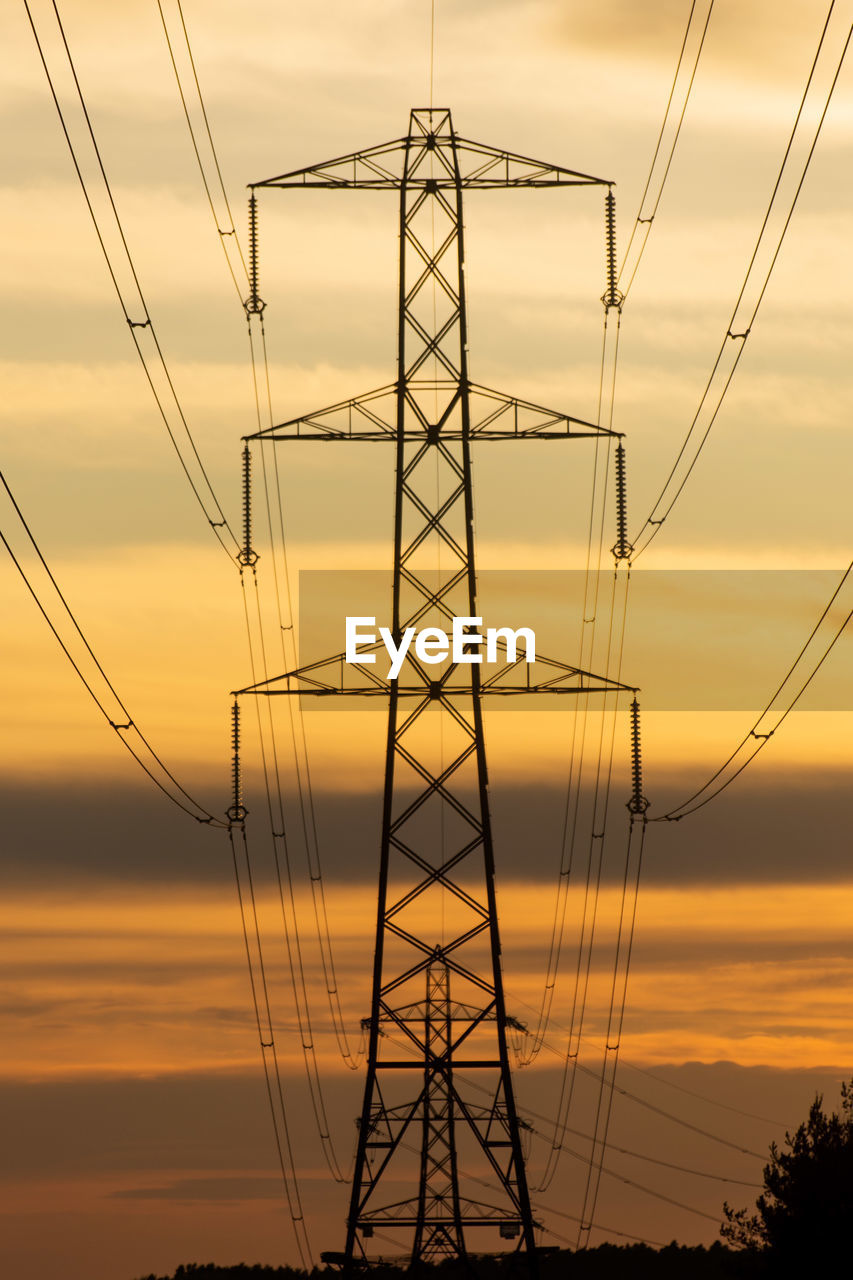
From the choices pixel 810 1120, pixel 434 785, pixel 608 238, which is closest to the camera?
pixel 434 785

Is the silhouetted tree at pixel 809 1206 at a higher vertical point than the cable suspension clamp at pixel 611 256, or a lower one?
lower

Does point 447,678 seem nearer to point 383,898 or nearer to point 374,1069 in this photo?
point 383,898

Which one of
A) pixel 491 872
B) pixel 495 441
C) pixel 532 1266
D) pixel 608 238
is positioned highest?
pixel 608 238

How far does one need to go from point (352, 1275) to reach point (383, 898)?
9386mm

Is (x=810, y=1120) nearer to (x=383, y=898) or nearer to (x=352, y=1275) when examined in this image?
(x=352, y=1275)

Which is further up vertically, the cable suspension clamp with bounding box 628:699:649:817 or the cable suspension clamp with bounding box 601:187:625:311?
the cable suspension clamp with bounding box 601:187:625:311

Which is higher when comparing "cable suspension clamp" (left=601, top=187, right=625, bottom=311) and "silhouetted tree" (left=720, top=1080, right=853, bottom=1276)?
"cable suspension clamp" (left=601, top=187, right=625, bottom=311)

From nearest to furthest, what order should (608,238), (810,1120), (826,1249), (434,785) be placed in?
(434,785) < (608,238) < (826,1249) < (810,1120)

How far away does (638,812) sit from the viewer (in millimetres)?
44844

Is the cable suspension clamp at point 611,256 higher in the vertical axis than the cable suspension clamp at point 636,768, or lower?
higher

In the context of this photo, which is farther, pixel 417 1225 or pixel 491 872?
pixel 417 1225

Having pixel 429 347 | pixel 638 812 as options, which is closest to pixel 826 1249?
pixel 638 812

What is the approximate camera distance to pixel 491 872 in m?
43.2

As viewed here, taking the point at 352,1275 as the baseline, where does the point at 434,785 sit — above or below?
above
